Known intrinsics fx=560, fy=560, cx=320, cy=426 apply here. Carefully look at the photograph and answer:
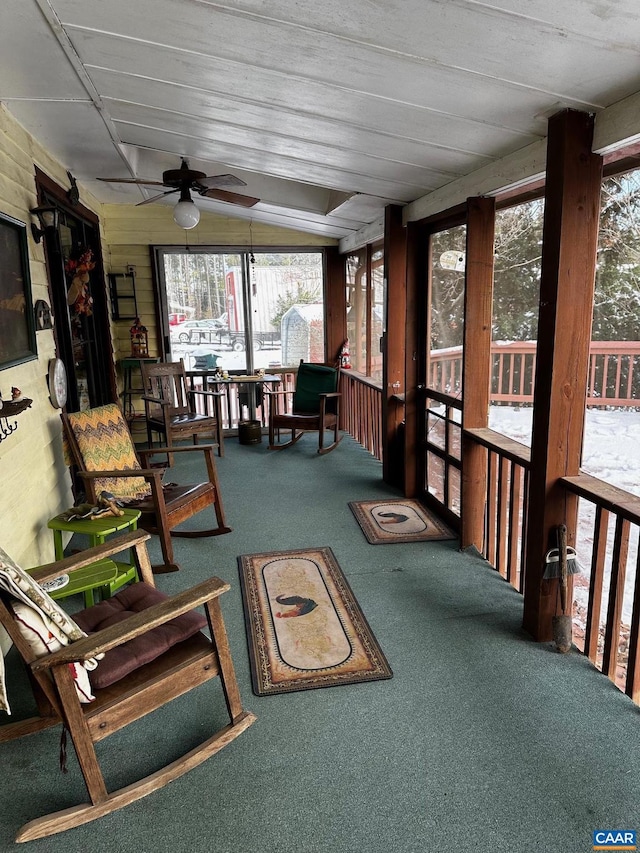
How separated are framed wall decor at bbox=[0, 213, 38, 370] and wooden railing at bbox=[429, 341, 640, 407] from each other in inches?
99.1

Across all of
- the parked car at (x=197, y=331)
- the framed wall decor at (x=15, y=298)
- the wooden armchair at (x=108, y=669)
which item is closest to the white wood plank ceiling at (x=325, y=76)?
the framed wall decor at (x=15, y=298)

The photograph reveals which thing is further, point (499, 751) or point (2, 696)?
point (499, 751)

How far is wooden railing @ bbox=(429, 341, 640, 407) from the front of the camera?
116 inches

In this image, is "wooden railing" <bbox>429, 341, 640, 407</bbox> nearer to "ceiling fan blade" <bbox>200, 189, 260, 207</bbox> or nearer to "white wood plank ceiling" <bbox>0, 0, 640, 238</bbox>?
"white wood plank ceiling" <bbox>0, 0, 640, 238</bbox>

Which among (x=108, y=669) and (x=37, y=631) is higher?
(x=37, y=631)

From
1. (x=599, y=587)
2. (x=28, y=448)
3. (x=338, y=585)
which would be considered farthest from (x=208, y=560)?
(x=599, y=587)

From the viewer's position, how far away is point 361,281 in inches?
235

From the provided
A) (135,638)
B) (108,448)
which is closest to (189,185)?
(108,448)

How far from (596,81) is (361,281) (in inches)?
164

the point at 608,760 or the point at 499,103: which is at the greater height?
the point at 499,103

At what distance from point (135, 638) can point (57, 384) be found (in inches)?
83.6

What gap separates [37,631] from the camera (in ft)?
5.20

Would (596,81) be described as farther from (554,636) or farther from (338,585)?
(338,585)

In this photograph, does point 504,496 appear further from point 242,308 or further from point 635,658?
point 242,308
